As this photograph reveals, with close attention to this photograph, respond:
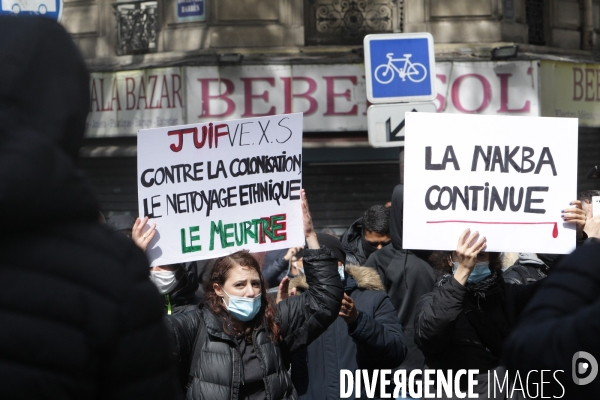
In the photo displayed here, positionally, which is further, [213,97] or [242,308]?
[213,97]

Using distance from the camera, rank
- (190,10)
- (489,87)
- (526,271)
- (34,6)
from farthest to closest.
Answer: (190,10)
(489,87)
(34,6)
(526,271)

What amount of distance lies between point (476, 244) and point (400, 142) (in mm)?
3324

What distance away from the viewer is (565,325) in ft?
5.82

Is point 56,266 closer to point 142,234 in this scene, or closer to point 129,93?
point 142,234

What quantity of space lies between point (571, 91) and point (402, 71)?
Result: 6.86 m

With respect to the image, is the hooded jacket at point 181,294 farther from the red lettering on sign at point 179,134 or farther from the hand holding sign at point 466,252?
the hand holding sign at point 466,252

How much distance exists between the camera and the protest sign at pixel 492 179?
472 cm

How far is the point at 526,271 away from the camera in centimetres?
570

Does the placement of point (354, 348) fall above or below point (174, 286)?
below

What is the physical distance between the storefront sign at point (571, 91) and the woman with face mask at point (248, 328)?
10087mm

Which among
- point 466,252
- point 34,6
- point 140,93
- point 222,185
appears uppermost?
point 34,6

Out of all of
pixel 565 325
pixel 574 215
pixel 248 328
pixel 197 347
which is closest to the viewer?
pixel 565 325

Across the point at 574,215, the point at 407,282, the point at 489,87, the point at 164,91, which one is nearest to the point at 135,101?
the point at 164,91

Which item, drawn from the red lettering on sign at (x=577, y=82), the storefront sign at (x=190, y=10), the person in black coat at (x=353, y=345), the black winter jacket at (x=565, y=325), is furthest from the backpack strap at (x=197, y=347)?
the red lettering on sign at (x=577, y=82)
